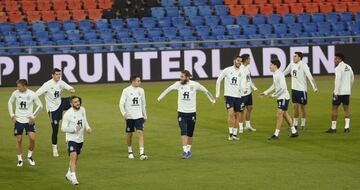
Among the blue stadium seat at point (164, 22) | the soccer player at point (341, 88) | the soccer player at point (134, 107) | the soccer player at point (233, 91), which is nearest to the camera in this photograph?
the soccer player at point (134, 107)

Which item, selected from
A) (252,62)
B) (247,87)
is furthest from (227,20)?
(247,87)

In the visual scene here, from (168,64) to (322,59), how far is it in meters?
7.12

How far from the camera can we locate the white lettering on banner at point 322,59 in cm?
3606

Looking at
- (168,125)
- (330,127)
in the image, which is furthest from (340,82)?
(168,125)

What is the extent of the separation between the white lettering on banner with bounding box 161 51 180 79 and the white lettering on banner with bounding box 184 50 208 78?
41cm

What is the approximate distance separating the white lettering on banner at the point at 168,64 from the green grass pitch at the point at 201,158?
7.94 meters

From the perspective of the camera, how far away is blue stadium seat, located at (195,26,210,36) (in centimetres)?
3831

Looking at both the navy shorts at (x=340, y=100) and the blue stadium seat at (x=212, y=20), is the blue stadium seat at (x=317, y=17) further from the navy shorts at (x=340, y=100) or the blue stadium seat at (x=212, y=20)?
the navy shorts at (x=340, y=100)

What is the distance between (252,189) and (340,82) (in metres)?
8.12

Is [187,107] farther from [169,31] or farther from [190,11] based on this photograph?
[190,11]

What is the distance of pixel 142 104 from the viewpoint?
18188 mm

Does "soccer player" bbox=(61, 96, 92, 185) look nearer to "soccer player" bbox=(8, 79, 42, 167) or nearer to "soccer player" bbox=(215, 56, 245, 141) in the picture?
"soccer player" bbox=(8, 79, 42, 167)

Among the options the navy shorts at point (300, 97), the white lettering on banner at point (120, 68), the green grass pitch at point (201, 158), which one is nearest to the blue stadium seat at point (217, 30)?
the white lettering on banner at point (120, 68)

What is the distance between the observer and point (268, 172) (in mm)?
16266
